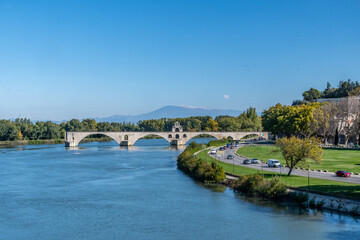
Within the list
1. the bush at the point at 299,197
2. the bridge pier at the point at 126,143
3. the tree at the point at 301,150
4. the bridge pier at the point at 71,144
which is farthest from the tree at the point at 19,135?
the bush at the point at 299,197

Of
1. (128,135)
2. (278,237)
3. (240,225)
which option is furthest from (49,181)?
(128,135)

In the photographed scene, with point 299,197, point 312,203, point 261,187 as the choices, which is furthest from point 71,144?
point 312,203

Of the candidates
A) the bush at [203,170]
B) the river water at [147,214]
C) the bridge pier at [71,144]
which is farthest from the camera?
the bridge pier at [71,144]

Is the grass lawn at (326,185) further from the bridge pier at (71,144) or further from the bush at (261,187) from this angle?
the bridge pier at (71,144)

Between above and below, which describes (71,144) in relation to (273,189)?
above

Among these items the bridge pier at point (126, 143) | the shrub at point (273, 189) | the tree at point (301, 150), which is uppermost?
the tree at point (301, 150)

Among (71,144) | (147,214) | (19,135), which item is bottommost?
(147,214)

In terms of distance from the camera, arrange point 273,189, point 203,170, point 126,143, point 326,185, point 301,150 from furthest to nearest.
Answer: point 126,143
point 203,170
point 301,150
point 326,185
point 273,189

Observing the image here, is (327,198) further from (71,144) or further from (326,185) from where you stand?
(71,144)

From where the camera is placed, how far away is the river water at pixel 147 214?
3553 centimetres

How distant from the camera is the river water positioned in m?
35.5

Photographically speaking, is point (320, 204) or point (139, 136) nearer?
point (320, 204)

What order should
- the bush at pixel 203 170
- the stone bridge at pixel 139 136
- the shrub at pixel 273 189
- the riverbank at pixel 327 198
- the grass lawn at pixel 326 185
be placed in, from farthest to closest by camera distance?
the stone bridge at pixel 139 136
the bush at pixel 203 170
the shrub at pixel 273 189
the grass lawn at pixel 326 185
the riverbank at pixel 327 198

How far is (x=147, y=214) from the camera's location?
139 ft
